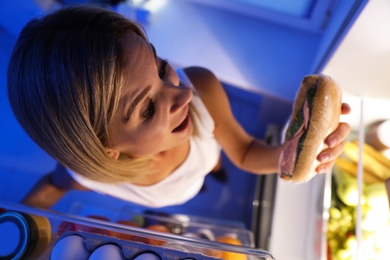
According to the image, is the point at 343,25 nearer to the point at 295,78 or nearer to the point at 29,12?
the point at 295,78

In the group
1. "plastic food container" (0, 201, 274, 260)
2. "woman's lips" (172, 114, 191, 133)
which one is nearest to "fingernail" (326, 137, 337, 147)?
"plastic food container" (0, 201, 274, 260)


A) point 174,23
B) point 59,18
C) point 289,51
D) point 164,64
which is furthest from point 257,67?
point 59,18

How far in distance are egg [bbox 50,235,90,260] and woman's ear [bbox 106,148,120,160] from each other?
0.23m

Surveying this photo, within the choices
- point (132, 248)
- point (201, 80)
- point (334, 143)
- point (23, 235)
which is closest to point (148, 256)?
point (132, 248)

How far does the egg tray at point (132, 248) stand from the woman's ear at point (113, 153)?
22cm

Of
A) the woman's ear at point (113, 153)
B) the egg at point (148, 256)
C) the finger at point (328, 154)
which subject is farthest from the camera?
the woman's ear at point (113, 153)

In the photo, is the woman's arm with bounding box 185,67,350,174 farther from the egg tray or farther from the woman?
the egg tray

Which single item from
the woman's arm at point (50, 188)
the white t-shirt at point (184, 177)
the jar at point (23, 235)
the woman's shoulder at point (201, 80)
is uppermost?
the woman's shoulder at point (201, 80)

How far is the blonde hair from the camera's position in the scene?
50 centimetres

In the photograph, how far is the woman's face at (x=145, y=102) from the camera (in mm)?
502

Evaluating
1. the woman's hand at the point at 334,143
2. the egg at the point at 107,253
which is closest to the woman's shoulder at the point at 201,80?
the woman's hand at the point at 334,143

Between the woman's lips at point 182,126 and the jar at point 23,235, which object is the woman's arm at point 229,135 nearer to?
the woman's lips at point 182,126

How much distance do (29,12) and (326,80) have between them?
32.3 inches

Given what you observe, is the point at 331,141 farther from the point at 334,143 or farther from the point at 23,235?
the point at 23,235
